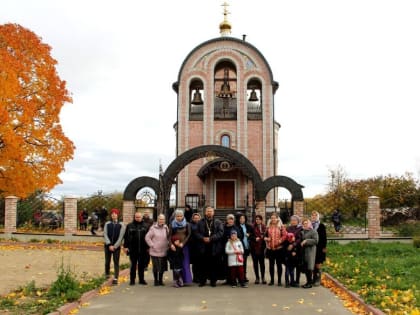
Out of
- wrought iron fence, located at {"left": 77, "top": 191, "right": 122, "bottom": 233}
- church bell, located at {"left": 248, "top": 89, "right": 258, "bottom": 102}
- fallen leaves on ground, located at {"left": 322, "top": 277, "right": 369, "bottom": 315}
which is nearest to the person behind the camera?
fallen leaves on ground, located at {"left": 322, "top": 277, "right": 369, "bottom": 315}

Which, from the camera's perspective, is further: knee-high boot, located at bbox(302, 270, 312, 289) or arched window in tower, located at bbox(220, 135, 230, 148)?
arched window in tower, located at bbox(220, 135, 230, 148)

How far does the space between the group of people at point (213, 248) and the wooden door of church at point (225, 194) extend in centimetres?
1637

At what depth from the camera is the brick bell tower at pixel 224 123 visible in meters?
26.2

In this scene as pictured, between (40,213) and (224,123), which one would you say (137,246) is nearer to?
(40,213)

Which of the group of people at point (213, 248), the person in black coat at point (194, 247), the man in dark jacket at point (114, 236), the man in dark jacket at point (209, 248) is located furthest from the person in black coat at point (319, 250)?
the man in dark jacket at point (114, 236)

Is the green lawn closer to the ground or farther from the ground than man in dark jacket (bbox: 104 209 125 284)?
closer to the ground

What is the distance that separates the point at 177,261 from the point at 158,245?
50 centimetres

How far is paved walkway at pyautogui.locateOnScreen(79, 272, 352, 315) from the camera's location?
7.11 m

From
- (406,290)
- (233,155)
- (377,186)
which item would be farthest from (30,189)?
(377,186)

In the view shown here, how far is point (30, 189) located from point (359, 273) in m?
15.3

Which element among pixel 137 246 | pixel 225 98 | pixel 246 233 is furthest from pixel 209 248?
pixel 225 98

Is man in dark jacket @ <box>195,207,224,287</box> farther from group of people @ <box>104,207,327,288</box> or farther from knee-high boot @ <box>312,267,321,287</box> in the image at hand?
knee-high boot @ <box>312,267,321,287</box>

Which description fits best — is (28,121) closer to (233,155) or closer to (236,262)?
(233,155)

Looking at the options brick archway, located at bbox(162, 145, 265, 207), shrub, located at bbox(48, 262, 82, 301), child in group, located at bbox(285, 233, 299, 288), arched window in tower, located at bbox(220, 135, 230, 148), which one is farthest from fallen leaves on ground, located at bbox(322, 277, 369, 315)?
arched window in tower, located at bbox(220, 135, 230, 148)
